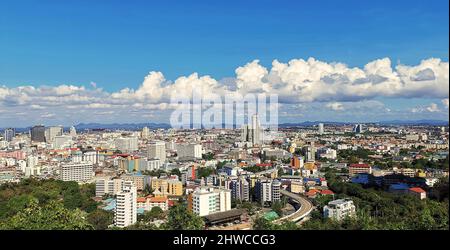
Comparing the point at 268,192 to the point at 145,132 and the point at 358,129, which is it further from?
the point at 358,129

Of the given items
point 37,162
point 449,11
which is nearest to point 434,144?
point 449,11

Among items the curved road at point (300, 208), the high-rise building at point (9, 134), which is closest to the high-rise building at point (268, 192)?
the curved road at point (300, 208)

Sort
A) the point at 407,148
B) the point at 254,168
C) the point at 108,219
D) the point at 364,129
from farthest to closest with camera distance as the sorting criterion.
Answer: the point at 364,129 → the point at 407,148 → the point at 254,168 → the point at 108,219

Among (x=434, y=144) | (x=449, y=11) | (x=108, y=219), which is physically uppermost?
(x=449, y=11)
